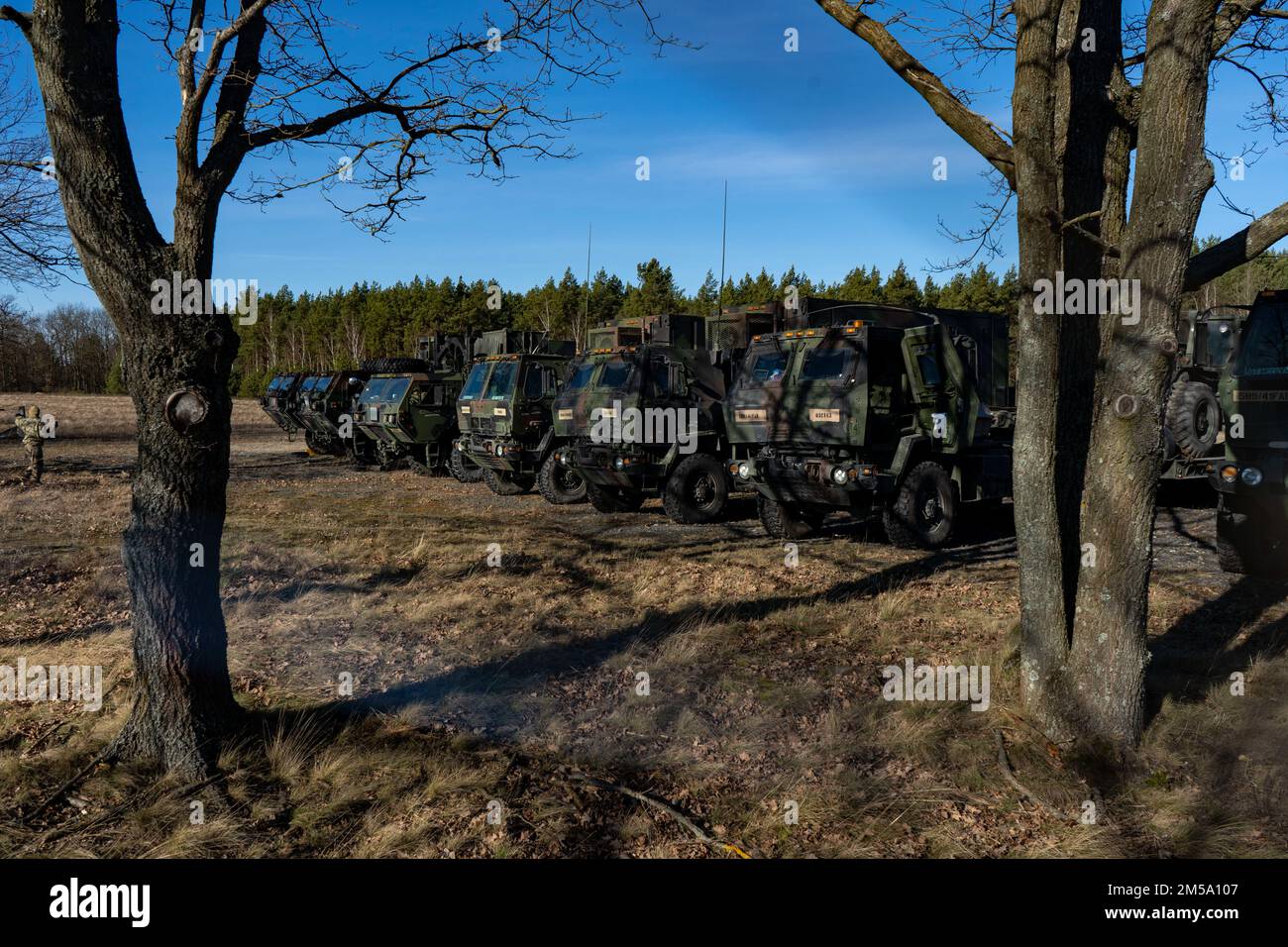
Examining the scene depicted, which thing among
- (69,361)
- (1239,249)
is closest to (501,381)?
(1239,249)

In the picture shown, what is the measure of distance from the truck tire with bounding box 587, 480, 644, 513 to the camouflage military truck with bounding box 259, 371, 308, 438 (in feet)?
50.9

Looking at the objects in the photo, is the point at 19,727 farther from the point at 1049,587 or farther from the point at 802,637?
the point at 1049,587

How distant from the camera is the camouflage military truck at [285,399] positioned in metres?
26.2

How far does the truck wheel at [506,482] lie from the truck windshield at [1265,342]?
10241 mm

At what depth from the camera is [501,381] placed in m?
15.4

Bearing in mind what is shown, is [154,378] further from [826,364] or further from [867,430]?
[826,364]

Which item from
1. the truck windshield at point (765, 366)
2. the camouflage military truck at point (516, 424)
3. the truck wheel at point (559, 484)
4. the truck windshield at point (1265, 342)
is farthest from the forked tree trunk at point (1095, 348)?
the camouflage military truck at point (516, 424)

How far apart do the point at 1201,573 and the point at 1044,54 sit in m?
5.60

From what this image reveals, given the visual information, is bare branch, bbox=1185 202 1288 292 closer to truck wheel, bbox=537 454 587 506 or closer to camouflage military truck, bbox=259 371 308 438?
truck wheel, bbox=537 454 587 506

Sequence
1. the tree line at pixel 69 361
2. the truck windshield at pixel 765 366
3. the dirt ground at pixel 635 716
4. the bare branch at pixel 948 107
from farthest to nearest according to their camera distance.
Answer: the tree line at pixel 69 361 < the truck windshield at pixel 765 366 < the bare branch at pixel 948 107 < the dirt ground at pixel 635 716

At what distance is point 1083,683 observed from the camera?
15.3 feet

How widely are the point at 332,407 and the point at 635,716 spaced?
19.6 metres

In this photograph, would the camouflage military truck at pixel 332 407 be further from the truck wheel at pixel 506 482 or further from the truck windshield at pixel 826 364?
the truck windshield at pixel 826 364


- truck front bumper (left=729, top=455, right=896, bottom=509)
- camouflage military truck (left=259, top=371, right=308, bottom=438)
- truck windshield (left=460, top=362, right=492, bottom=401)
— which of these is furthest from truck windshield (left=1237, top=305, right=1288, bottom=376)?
camouflage military truck (left=259, top=371, right=308, bottom=438)
